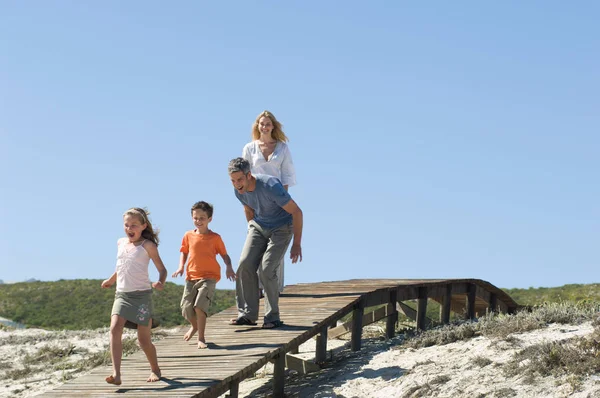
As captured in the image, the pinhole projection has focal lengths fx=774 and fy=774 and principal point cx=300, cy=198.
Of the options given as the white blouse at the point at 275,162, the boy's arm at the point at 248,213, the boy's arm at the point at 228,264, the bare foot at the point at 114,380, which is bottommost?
the bare foot at the point at 114,380

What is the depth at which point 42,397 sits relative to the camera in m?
9.31

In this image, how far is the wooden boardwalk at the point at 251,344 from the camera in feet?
30.3

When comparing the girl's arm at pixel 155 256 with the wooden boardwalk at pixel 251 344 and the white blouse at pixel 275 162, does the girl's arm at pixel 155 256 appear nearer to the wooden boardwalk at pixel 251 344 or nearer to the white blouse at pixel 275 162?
the wooden boardwalk at pixel 251 344

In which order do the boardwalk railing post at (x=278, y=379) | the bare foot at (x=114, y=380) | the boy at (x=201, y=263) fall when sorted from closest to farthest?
the bare foot at (x=114, y=380)
the boy at (x=201, y=263)
the boardwalk railing post at (x=278, y=379)

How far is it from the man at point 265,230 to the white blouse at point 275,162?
118cm

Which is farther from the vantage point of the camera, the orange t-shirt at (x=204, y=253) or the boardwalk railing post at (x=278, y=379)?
the boardwalk railing post at (x=278, y=379)

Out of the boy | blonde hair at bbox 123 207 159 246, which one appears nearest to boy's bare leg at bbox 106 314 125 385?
blonde hair at bbox 123 207 159 246

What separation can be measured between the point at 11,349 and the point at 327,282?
25.6 ft

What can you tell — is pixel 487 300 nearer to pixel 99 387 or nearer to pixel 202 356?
pixel 202 356

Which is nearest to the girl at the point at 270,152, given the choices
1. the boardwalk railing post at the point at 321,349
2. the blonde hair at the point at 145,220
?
the boardwalk railing post at the point at 321,349

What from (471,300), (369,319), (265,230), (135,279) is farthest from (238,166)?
(471,300)

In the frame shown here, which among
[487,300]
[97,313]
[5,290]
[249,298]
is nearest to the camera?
[249,298]

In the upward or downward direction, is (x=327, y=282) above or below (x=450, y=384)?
above

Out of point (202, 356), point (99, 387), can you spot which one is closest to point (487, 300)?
point (202, 356)
